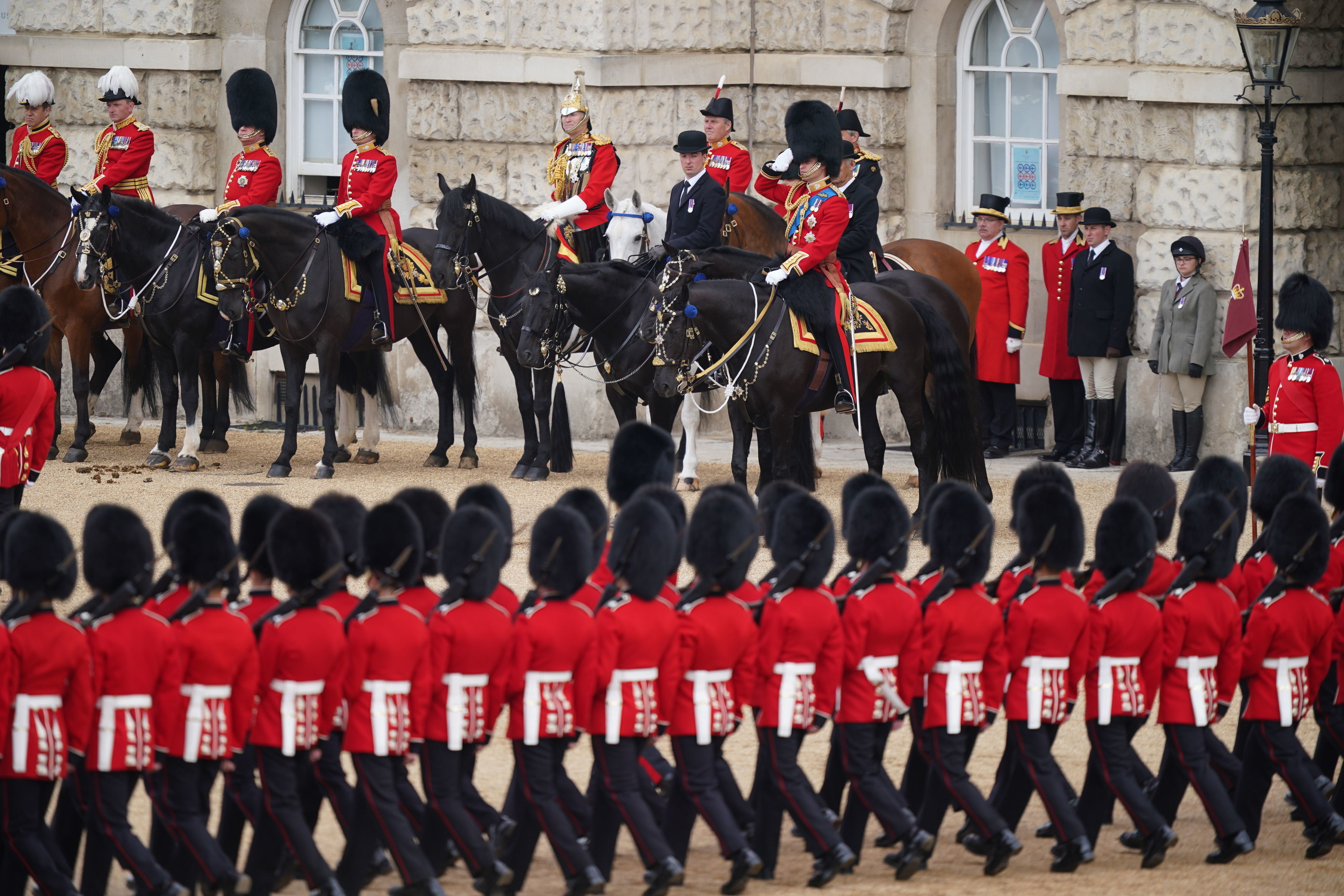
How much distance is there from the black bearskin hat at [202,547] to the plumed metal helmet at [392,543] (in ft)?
1.21

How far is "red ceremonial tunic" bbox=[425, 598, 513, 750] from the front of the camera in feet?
18.1

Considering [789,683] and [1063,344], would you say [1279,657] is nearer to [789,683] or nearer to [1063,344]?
[789,683]

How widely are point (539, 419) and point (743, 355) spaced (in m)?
2.20

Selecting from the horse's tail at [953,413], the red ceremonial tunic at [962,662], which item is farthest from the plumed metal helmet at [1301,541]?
the horse's tail at [953,413]

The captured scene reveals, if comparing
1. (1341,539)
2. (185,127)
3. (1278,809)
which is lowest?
(1278,809)

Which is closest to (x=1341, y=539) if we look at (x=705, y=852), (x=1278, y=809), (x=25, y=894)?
(x=1278, y=809)

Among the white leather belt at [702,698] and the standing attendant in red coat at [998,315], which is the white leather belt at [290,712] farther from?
the standing attendant in red coat at [998,315]

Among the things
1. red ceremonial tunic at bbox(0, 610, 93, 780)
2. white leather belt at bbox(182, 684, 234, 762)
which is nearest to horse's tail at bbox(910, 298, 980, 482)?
white leather belt at bbox(182, 684, 234, 762)

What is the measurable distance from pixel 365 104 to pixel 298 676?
797cm

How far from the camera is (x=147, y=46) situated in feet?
51.2

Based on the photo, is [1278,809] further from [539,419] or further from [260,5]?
[260,5]

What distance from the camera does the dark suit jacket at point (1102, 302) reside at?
1322cm

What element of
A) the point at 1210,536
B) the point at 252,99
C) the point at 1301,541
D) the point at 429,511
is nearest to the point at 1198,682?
the point at 1210,536

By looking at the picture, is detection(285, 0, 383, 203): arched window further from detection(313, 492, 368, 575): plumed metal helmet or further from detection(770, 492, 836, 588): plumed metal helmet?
detection(770, 492, 836, 588): plumed metal helmet
